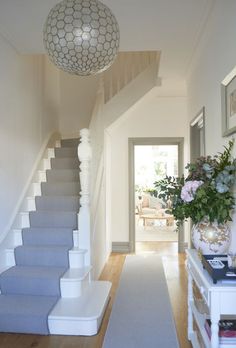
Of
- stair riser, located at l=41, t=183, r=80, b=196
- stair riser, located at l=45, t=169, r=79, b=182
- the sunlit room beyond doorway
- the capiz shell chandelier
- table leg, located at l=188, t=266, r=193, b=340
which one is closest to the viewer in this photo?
the capiz shell chandelier

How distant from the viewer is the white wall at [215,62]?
213cm

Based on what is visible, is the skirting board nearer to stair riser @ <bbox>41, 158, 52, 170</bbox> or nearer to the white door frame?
the white door frame

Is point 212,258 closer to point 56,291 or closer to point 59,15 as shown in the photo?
point 59,15

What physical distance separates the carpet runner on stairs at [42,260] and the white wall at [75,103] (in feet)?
5.34

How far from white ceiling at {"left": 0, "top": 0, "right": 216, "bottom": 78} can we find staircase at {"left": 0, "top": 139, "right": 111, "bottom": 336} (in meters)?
1.94

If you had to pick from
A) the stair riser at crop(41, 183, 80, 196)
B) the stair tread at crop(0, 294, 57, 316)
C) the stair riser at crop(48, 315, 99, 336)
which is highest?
the stair riser at crop(41, 183, 80, 196)

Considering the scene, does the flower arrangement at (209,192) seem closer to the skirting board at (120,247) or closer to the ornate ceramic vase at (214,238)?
the ornate ceramic vase at (214,238)

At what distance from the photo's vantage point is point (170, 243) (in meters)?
6.80

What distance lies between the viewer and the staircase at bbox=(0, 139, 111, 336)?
2730 millimetres

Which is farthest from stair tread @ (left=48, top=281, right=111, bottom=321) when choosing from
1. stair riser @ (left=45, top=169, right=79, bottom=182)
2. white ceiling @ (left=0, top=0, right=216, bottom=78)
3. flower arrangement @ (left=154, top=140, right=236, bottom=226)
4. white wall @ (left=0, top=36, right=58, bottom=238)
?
white ceiling @ (left=0, top=0, right=216, bottom=78)

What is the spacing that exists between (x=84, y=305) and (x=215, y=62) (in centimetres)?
245

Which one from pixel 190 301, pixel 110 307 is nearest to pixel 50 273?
pixel 110 307

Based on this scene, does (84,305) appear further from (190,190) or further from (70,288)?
(190,190)

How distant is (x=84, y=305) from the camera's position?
2.98 meters
